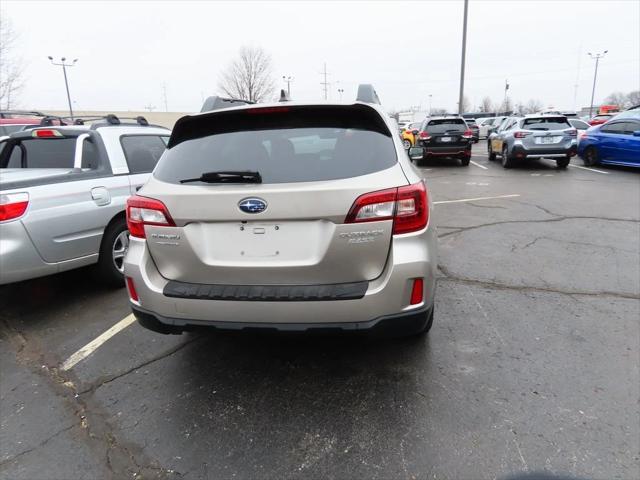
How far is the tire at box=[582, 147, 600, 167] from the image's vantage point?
44.1 ft

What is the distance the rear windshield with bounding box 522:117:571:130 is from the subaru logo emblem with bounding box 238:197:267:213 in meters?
13.5

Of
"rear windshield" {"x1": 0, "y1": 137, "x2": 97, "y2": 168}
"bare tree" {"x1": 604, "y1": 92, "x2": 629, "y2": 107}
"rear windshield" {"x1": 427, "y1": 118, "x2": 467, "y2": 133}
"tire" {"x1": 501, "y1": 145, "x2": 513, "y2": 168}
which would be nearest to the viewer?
"rear windshield" {"x1": 0, "y1": 137, "x2": 97, "y2": 168}

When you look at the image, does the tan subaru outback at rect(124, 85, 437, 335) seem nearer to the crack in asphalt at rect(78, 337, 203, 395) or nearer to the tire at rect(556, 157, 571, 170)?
the crack in asphalt at rect(78, 337, 203, 395)

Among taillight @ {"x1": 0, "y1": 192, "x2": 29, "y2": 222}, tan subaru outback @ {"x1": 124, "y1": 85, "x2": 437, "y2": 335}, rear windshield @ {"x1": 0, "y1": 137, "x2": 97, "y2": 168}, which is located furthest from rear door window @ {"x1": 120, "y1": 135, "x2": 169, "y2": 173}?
tan subaru outback @ {"x1": 124, "y1": 85, "x2": 437, "y2": 335}

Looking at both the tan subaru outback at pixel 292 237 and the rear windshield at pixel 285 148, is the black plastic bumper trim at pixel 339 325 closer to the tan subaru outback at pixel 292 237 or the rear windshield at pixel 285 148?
the tan subaru outback at pixel 292 237

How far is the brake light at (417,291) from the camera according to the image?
235 cm

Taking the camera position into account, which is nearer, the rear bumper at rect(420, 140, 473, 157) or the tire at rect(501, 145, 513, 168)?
the tire at rect(501, 145, 513, 168)

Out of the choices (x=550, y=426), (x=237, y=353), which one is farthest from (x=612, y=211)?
(x=237, y=353)

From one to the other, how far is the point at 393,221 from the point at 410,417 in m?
1.14

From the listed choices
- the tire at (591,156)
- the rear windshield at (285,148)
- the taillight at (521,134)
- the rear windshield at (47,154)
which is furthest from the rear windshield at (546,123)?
the rear windshield at (47,154)

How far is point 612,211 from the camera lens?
7652 mm

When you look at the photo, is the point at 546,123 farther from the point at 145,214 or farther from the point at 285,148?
the point at 145,214

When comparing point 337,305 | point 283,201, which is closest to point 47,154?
point 283,201

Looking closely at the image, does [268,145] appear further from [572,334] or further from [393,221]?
[572,334]
